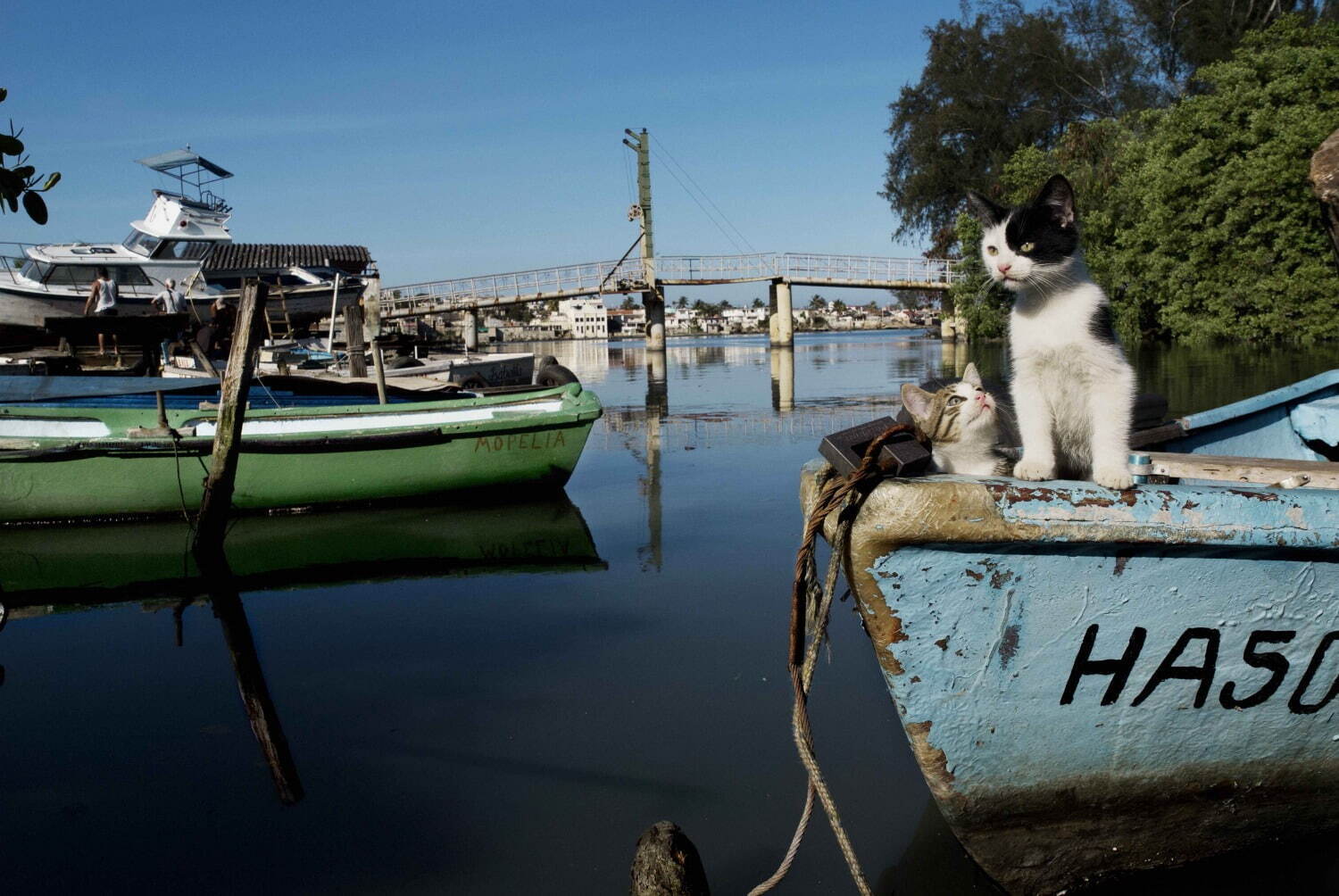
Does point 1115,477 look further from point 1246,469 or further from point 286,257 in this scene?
point 286,257

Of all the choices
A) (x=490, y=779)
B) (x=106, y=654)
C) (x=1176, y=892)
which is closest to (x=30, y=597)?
(x=106, y=654)

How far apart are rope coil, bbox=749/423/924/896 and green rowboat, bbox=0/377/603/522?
633 cm

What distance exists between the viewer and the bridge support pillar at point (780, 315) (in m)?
36.8

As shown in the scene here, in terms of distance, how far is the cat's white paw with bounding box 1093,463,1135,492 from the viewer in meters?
2.26

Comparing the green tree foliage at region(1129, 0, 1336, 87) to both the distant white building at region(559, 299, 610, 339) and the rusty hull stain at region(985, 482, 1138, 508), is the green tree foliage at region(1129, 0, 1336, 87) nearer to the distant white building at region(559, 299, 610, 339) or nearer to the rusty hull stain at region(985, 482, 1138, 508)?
the rusty hull stain at region(985, 482, 1138, 508)

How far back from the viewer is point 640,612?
5531mm

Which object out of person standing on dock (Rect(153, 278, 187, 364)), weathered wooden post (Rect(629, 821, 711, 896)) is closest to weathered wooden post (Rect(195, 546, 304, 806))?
weathered wooden post (Rect(629, 821, 711, 896))

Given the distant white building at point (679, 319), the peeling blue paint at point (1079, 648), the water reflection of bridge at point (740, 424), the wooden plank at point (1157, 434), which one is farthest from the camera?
the distant white building at point (679, 319)

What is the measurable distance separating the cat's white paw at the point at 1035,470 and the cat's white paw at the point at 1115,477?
0.42 ft

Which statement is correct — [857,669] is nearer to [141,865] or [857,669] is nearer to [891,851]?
[891,851]

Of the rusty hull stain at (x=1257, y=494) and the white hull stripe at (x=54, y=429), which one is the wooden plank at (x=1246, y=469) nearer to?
the rusty hull stain at (x=1257, y=494)

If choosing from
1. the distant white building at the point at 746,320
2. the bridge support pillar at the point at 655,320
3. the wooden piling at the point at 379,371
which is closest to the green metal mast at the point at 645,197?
the bridge support pillar at the point at 655,320

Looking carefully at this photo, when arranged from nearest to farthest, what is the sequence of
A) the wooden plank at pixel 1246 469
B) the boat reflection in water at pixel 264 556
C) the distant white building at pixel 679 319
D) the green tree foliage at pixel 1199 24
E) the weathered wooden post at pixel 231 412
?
1. the wooden plank at pixel 1246 469
2. the boat reflection in water at pixel 264 556
3. the weathered wooden post at pixel 231 412
4. the green tree foliage at pixel 1199 24
5. the distant white building at pixel 679 319

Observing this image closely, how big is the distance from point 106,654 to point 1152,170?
24096 millimetres
